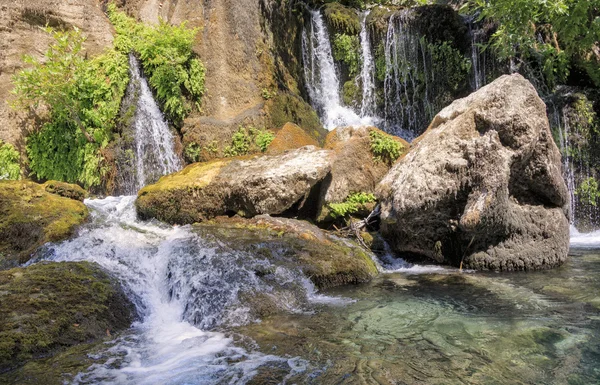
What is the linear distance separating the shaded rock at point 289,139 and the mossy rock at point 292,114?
0.75 meters

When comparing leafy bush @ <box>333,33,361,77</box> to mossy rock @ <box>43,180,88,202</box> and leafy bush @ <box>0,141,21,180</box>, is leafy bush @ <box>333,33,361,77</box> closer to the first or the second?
mossy rock @ <box>43,180,88,202</box>

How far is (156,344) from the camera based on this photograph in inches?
182

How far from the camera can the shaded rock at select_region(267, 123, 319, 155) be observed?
35.8ft

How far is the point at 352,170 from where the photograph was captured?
955cm

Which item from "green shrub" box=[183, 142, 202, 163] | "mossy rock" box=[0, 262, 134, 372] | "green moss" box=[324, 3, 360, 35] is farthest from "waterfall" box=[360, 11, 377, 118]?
"mossy rock" box=[0, 262, 134, 372]

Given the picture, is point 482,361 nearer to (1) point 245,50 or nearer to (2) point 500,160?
(2) point 500,160

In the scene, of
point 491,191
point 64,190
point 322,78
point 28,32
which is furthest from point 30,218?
point 322,78

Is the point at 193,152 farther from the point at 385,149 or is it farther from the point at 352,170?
the point at 385,149

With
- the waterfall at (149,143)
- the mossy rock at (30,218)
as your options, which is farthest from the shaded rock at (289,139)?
the mossy rock at (30,218)

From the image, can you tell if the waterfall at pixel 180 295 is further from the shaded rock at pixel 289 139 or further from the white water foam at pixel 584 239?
the white water foam at pixel 584 239

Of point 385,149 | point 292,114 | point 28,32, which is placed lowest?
point 385,149

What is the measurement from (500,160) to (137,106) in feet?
32.2

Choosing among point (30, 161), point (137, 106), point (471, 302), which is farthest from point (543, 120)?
point (30, 161)

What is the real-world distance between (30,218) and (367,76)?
1219cm
